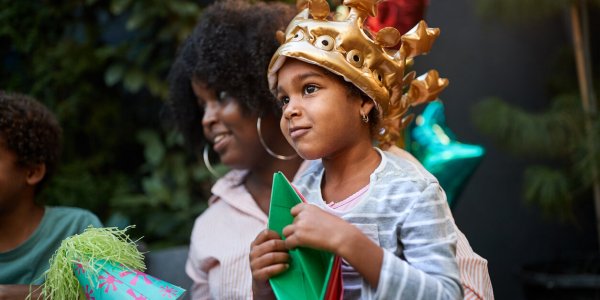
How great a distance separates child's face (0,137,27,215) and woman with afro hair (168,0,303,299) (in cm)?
47

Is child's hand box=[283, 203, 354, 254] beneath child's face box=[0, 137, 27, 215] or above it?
above

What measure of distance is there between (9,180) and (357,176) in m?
0.97

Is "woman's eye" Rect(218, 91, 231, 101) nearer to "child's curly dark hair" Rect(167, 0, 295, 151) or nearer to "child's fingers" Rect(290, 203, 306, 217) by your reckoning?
"child's curly dark hair" Rect(167, 0, 295, 151)

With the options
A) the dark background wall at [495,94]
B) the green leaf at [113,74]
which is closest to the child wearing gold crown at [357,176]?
the dark background wall at [495,94]

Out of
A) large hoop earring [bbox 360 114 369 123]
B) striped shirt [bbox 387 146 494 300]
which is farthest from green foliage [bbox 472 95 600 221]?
large hoop earring [bbox 360 114 369 123]

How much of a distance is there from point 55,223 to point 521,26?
2.20 metres

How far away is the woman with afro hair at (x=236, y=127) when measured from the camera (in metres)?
1.99

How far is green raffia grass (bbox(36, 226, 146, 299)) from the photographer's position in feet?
4.63

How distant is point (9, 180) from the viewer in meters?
1.92

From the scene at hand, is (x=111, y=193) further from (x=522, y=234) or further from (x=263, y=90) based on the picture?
(x=522, y=234)

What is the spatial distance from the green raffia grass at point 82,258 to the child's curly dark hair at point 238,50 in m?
0.65

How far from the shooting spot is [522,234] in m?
3.41

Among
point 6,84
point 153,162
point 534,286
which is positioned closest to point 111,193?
point 153,162

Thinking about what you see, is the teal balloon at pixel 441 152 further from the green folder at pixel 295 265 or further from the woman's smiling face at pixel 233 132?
the green folder at pixel 295 265
